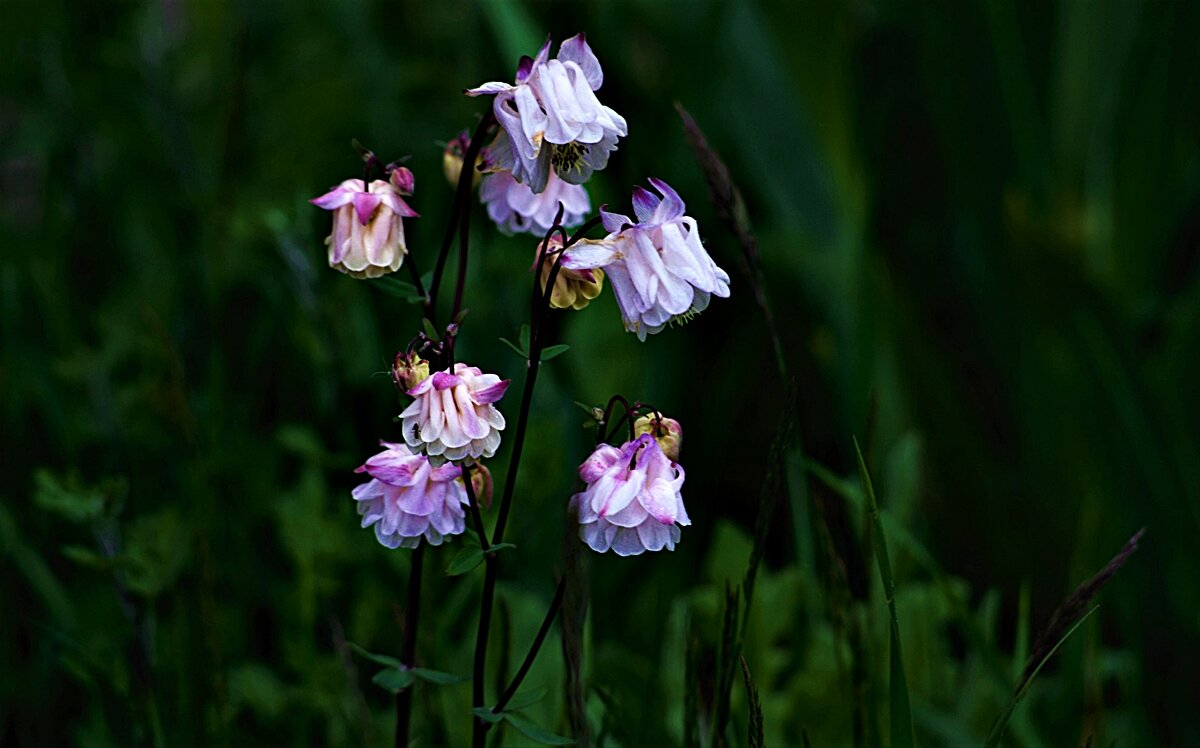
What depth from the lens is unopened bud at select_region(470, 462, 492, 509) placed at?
1.06 meters

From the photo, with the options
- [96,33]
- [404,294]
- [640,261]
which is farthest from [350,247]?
[96,33]

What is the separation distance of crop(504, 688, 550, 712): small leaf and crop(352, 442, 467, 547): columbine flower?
0.56ft

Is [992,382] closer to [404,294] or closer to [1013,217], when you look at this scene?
[1013,217]

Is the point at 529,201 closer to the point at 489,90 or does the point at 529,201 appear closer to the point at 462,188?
the point at 462,188

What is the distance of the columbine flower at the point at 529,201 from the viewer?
43.1 inches

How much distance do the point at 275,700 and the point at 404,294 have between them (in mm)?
710

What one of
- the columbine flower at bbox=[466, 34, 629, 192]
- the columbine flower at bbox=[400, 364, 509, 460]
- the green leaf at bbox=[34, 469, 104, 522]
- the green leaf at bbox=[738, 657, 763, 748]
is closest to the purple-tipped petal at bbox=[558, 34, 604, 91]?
the columbine flower at bbox=[466, 34, 629, 192]

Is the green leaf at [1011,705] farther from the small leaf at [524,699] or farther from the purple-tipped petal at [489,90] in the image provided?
the purple-tipped petal at [489,90]

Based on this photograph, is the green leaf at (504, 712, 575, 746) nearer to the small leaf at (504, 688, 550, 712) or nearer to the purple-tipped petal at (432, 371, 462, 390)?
the small leaf at (504, 688, 550, 712)

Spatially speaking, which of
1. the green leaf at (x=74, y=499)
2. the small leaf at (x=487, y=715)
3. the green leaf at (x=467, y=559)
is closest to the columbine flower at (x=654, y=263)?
the green leaf at (x=467, y=559)

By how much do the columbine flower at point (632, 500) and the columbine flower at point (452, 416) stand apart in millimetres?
81

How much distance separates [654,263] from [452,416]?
0.57ft

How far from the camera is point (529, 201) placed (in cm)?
109

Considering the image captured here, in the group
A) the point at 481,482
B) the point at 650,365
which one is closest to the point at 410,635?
the point at 481,482
